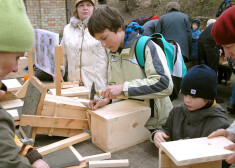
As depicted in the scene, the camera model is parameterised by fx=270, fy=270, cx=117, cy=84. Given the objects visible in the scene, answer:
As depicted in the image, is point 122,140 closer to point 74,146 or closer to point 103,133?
point 103,133

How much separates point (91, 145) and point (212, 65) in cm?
395

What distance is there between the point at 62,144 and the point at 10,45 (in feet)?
5.91

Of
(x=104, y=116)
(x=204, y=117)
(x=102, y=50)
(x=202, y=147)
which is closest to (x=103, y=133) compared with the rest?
(x=104, y=116)

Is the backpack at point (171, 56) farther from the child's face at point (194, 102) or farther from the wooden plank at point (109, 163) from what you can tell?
the wooden plank at point (109, 163)

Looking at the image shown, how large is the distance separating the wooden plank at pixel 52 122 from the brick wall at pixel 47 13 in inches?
367

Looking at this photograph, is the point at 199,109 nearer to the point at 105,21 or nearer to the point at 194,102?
the point at 194,102

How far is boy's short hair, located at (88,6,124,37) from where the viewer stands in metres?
2.72

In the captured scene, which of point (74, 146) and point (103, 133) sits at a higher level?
point (103, 133)

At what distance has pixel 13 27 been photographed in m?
1.30

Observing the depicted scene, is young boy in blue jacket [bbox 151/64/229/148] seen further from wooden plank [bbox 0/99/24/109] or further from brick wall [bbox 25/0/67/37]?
brick wall [bbox 25/0/67/37]

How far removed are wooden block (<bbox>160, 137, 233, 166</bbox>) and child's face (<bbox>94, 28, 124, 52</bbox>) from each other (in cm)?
131

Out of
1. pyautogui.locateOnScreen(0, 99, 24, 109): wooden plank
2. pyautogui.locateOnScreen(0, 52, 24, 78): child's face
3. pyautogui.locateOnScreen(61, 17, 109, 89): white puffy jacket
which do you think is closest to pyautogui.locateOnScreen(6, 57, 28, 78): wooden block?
pyautogui.locateOnScreen(61, 17, 109, 89): white puffy jacket

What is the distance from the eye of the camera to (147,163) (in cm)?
272

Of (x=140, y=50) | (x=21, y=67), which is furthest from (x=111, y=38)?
(x=21, y=67)
